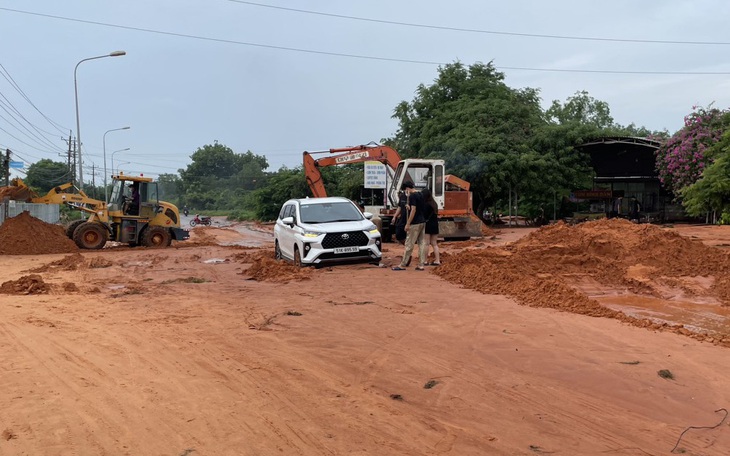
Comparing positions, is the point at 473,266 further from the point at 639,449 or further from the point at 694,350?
the point at 639,449

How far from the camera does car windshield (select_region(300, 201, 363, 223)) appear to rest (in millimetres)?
14562

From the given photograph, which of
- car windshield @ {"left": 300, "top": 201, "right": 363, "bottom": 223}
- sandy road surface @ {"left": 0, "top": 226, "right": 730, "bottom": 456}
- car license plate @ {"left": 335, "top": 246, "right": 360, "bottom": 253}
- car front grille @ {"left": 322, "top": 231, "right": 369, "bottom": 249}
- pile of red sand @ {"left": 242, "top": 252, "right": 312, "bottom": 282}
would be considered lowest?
sandy road surface @ {"left": 0, "top": 226, "right": 730, "bottom": 456}

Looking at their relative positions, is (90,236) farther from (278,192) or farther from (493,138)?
(278,192)

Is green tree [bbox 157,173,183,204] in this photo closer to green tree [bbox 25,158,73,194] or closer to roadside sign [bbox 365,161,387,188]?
green tree [bbox 25,158,73,194]

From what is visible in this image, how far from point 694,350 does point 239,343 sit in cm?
495

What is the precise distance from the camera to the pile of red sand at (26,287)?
11.1m

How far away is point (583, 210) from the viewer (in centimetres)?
3931

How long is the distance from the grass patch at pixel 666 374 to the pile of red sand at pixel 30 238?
21.2 meters

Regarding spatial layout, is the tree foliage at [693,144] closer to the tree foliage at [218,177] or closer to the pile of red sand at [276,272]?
the pile of red sand at [276,272]

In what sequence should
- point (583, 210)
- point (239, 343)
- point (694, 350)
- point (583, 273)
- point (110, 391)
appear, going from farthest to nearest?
point (583, 210)
point (583, 273)
point (239, 343)
point (694, 350)
point (110, 391)

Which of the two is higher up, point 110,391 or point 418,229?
point 418,229

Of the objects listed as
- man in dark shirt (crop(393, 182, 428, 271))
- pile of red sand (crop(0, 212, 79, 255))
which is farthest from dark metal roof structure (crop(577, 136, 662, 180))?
pile of red sand (crop(0, 212, 79, 255))

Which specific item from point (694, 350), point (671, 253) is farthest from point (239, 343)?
point (671, 253)

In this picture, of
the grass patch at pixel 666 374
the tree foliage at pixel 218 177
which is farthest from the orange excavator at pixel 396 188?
the tree foliage at pixel 218 177
